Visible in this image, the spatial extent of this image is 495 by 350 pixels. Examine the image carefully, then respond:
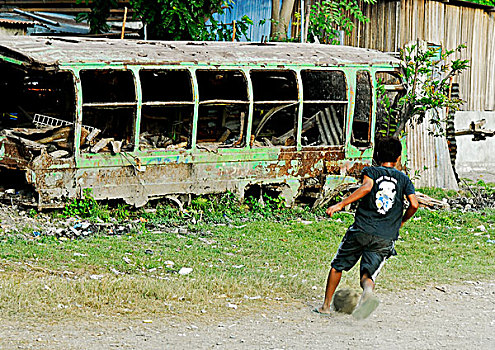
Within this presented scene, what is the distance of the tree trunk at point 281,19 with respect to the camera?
602 inches

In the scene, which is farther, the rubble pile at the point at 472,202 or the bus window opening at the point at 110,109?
the rubble pile at the point at 472,202

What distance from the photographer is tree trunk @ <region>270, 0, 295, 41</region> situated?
15289 mm

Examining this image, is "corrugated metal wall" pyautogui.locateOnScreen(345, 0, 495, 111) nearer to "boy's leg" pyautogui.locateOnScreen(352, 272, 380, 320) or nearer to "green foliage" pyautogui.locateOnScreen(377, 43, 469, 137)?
"green foliage" pyautogui.locateOnScreen(377, 43, 469, 137)

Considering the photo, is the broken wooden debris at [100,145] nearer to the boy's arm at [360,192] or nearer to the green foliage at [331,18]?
the boy's arm at [360,192]

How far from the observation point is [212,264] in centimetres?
814

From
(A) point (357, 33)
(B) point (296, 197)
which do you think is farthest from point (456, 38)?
(B) point (296, 197)

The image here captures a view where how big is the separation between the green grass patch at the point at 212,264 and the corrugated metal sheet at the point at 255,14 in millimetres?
6664

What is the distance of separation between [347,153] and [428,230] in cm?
193

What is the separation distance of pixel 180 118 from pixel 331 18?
5.49 m

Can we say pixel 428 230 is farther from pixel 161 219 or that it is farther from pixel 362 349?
pixel 362 349

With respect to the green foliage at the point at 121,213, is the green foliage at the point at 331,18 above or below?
above

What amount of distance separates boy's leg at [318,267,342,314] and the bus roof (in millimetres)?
4961

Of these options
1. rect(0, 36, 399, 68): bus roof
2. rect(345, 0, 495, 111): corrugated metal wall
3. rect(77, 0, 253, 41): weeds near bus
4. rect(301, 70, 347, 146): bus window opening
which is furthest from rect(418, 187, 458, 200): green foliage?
rect(77, 0, 253, 41): weeds near bus

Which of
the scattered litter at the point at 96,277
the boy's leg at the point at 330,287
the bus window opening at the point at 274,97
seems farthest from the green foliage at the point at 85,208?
the boy's leg at the point at 330,287
